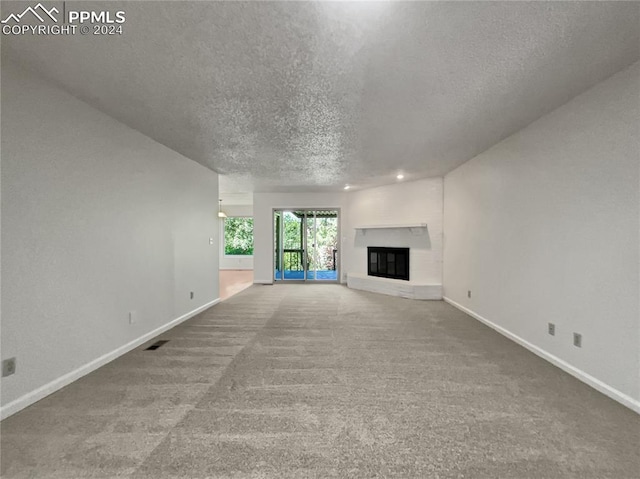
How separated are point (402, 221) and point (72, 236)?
5.52m

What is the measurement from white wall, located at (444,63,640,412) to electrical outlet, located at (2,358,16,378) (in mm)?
4313

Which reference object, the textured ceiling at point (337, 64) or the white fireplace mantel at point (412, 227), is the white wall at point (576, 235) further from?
the white fireplace mantel at point (412, 227)

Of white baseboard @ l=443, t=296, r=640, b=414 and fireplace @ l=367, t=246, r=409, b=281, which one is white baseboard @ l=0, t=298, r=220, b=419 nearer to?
white baseboard @ l=443, t=296, r=640, b=414

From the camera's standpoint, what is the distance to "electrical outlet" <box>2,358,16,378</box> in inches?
74.4

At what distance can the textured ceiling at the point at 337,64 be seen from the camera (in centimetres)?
151

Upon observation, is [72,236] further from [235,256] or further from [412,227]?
[235,256]

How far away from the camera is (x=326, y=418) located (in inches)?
74.1

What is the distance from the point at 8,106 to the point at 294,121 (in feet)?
6.99

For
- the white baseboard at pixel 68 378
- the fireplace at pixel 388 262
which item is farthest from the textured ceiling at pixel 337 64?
the fireplace at pixel 388 262

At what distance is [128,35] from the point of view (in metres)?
1.64

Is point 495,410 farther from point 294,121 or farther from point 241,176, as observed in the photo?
point 241,176


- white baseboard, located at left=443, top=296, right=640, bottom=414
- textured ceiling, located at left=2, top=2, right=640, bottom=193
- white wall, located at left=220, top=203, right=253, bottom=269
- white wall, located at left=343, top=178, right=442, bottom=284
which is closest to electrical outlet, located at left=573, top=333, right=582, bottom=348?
white baseboard, located at left=443, top=296, right=640, bottom=414

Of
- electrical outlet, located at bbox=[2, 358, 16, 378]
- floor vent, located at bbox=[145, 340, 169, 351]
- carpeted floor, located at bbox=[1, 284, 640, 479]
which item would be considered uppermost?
electrical outlet, located at bbox=[2, 358, 16, 378]

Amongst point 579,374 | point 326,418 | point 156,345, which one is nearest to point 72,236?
point 156,345
